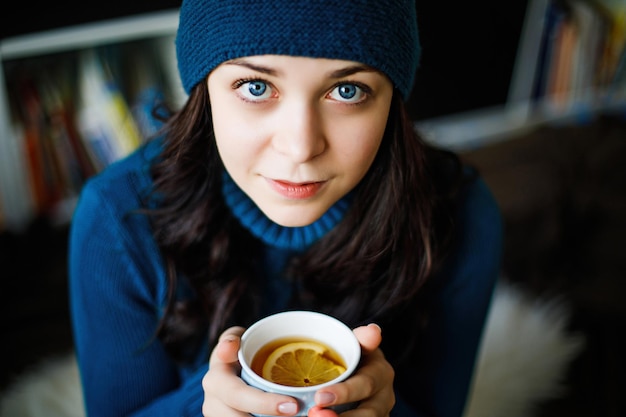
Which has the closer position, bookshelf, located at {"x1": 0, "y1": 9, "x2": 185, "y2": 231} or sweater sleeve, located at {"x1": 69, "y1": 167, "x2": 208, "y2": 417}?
sweater sleeve, located at {"x1": 69, "y1": 167, "x2": 208, "y2": 417}

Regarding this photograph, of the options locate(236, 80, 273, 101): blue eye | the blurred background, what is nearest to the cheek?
locate(236, 80, 273, 101): blue eye

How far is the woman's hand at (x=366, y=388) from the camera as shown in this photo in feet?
1.89

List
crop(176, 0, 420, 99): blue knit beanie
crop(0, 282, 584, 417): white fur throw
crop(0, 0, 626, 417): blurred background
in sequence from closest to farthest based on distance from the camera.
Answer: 1. crop(176, 0, 420, 99): blue knit beanie
2. crop(0, 282, 584, 417): white fur throw
3. crop(0, 0, 626, 417): blurred background

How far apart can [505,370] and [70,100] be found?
156 centimetres

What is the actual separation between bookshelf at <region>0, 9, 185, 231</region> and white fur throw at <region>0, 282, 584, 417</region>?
0.67 metres

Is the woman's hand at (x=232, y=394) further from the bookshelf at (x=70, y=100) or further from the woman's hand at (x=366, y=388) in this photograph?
the bookshelf at (x=70, y=100)

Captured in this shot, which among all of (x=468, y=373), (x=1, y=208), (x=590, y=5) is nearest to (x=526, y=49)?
(x=590, y=5)

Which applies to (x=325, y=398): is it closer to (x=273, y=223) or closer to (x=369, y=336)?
(x=369, y=336)

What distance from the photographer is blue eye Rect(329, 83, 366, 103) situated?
29.5 inches

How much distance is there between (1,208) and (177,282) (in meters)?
1.18

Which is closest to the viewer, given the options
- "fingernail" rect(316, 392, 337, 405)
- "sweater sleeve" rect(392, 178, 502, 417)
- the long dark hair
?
"fingernail" rect(316, 392, 337, 405)

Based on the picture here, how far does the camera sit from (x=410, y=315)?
1.04 meters

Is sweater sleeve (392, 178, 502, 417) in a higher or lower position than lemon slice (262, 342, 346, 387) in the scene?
lower

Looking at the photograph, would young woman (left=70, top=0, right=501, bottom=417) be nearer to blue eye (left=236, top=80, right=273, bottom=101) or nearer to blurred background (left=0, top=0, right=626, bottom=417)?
blue eye (left=236, top=80, right=273, bottom=101)
